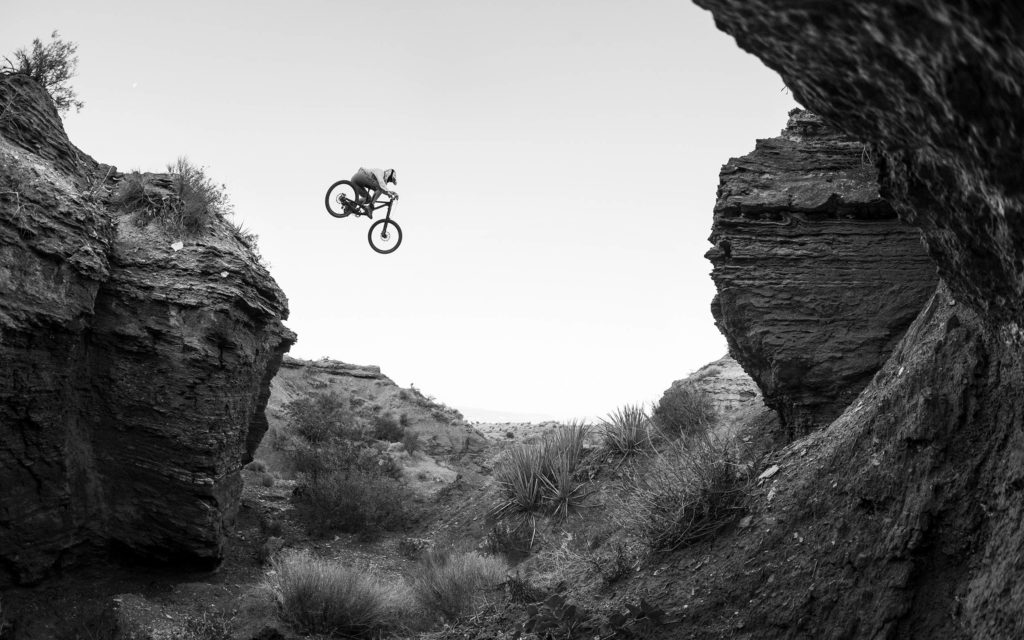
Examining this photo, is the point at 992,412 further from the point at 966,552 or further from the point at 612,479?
the point at 612,479

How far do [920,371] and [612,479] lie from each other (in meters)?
7.97

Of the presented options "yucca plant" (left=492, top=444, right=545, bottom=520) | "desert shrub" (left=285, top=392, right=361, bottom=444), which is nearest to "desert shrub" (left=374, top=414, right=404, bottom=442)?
"desert shrub" (left=285, top=392, right=361, bottom=444)

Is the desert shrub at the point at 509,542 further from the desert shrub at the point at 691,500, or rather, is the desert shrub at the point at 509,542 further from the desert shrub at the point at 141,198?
the desert shrub at the point at 141,198

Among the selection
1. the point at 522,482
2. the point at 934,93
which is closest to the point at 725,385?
the point at 522,482

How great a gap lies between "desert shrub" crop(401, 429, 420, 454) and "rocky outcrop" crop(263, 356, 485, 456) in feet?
0.87

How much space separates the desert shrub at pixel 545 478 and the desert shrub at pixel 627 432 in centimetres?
62

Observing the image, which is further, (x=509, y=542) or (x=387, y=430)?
(x=387, y=430)

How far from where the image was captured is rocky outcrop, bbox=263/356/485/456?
74.9 feet

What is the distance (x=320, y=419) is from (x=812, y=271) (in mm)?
15181

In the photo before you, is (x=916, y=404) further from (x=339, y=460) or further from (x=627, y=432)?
(x=339, y=460)

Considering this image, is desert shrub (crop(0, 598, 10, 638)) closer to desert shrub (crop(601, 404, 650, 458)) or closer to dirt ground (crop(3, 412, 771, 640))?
dirt ground (crop(3, 412, 771, 640))

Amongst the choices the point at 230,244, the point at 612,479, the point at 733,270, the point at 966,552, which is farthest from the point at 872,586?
the point at 230,244

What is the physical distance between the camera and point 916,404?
6.55 m

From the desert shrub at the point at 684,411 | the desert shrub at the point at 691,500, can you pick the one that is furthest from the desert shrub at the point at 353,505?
the desert shrub at the point at 691,500
